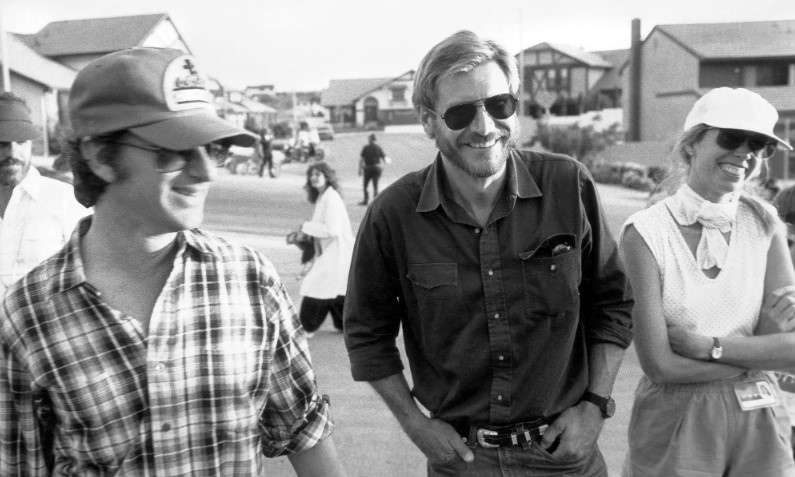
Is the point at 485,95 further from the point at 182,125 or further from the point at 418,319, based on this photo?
the point at 182,125

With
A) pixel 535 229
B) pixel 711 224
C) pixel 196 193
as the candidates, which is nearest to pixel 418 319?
pixel 535 229

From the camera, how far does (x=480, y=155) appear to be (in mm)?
2490

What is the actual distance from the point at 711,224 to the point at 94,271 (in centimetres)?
211

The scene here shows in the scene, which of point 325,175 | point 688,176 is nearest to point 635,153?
point 325,175

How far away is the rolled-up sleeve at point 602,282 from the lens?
2.60 metres

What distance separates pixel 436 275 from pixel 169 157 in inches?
38.0

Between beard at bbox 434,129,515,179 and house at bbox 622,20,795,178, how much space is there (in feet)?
147

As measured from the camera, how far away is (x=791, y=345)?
9.14ft

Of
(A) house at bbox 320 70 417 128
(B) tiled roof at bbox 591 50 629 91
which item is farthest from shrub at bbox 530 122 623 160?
(A) house at bbox 320 70 417 128

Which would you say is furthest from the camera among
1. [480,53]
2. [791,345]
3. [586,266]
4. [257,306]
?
[791,345]

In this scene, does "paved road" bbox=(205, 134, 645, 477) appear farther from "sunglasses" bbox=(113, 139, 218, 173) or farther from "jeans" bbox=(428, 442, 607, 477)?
"sunglasses" bbox=(113, 139, 218, 173)

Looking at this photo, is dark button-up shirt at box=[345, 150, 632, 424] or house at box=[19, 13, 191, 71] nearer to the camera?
dark button-up shirt at box=[345, 150, 632, 424]

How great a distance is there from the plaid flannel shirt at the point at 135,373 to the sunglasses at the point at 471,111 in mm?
909

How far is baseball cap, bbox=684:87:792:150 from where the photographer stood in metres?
2.87
